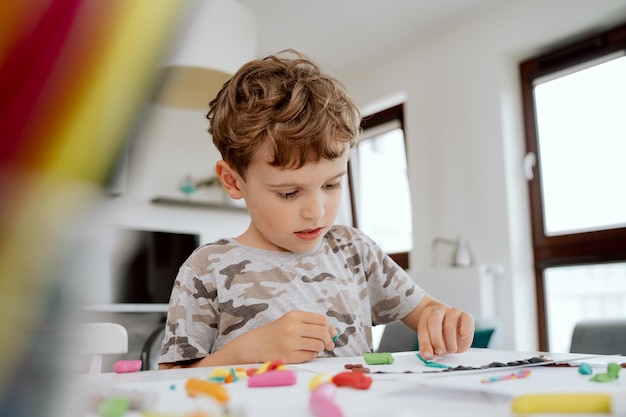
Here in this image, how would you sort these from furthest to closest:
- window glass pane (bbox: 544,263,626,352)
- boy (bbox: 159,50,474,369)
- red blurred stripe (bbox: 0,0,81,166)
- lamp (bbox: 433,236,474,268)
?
lamp (bbox: 433,236,474,268), window glass pane (bbox: 544,263,626,352), boy (bbox: 159,50,474,369), red blurred stripe (bbox: 0,0,81,166)

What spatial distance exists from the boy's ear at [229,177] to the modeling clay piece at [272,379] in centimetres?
50

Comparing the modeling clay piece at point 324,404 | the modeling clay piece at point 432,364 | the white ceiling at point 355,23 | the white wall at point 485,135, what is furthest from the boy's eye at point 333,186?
the white ceiling at point 355,23

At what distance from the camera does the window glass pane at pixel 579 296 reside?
10.2ft

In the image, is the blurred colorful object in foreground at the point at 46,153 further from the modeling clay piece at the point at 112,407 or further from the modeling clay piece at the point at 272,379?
the modeling clay piece at the point at 272,379

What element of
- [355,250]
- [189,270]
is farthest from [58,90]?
[355,250]

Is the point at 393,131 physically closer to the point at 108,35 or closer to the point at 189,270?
the point at 189,270

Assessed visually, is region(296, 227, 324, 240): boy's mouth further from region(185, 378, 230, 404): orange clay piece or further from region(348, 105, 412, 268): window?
region(348, 105, 412, 268): window

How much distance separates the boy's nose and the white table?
0.29 m

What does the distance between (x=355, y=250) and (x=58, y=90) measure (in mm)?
962

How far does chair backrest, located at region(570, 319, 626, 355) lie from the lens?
1723mm

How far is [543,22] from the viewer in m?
3.37

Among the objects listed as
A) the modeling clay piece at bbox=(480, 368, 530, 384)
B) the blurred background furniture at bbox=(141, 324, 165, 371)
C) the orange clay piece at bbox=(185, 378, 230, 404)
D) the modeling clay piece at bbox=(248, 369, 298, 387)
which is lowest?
the blurred background furniture at bbox=(141, 324, 165, 371)

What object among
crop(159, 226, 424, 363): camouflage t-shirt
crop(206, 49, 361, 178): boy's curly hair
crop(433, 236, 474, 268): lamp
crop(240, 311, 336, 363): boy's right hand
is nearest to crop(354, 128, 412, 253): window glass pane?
crop(433, 236, 474, 268): lamp

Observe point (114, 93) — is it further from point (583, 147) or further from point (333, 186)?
point (583, 147)
